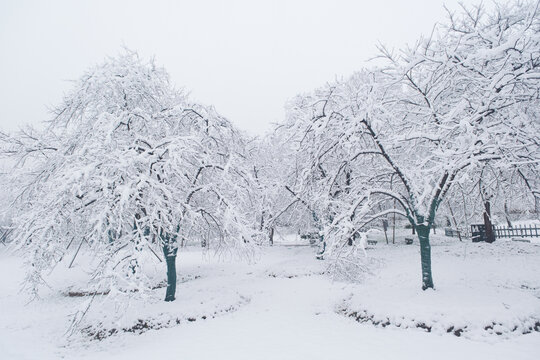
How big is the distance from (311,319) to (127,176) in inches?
299

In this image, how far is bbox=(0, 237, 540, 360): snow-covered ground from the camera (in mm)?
7863

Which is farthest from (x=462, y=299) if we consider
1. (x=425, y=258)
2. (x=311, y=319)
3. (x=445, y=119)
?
(x=445, y=119)

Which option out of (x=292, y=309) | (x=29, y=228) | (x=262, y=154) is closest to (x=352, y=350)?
(x=292, y=309)

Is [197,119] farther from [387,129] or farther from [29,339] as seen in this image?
[29,339]

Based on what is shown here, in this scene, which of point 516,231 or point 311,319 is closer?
point 311,319

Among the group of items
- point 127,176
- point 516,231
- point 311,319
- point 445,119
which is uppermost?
point 445,119

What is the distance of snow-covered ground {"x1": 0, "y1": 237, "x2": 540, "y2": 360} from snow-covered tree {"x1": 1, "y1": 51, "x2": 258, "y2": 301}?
1805 mm

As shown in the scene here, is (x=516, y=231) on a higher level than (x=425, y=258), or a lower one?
higher

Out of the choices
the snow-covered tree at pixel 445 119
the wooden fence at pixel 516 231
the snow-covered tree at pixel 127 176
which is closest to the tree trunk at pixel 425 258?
the snow-covered tree at pixel 445 119

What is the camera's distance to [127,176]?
9352 mm

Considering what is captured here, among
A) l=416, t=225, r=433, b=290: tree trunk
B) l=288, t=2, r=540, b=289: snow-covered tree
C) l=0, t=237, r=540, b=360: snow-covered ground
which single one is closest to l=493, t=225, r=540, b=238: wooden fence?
l=0, t=237, r=540, b=360: snow-covered ground

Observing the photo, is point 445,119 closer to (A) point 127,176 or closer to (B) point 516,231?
(A) point 127,176

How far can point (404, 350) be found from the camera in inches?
299

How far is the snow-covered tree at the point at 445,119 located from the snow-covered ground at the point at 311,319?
2.06 m
